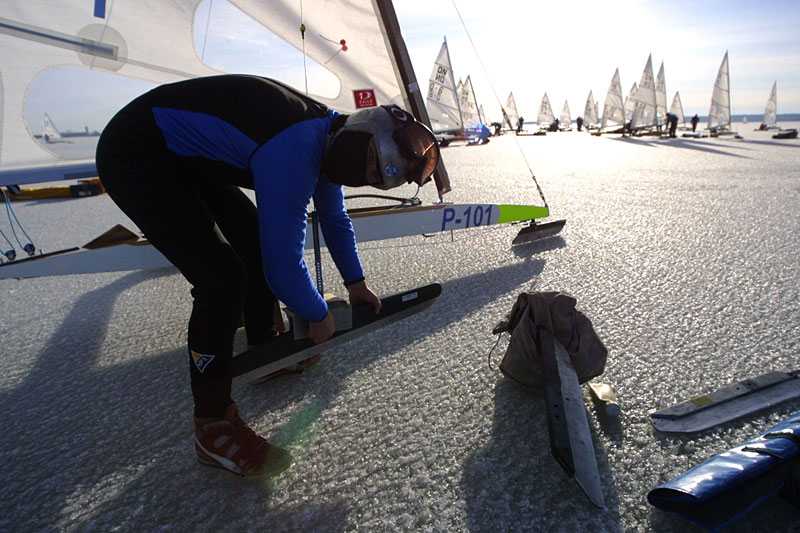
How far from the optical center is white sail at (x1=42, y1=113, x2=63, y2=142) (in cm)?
274

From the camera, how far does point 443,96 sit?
57.6 feet

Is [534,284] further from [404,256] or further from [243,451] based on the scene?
[243,451]

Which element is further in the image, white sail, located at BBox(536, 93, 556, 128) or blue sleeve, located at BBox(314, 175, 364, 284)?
white sail, located at BBox(536, 93, 556, 128)

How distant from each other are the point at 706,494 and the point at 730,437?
42 centimetres

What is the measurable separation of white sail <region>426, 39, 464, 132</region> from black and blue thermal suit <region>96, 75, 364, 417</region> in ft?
48.1

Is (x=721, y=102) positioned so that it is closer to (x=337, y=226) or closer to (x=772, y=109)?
(x=772, y=109)

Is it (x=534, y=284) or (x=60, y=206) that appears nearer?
(x=534, y=284)

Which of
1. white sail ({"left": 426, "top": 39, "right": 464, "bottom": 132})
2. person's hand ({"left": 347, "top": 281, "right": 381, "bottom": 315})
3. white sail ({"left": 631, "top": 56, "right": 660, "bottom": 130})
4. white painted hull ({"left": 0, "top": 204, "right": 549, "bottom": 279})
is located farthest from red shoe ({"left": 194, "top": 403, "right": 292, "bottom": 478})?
white sail ({"left": 631, "top": 56, "right": 660, "bottom": 130})

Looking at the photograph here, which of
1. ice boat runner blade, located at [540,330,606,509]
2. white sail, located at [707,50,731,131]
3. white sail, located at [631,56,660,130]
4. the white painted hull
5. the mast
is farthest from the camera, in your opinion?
white sail, located at [707,50,731,131]

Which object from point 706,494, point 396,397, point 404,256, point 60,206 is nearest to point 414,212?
point 404,256

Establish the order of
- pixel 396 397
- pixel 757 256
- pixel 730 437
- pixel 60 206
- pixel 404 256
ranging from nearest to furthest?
pixel 730 437 → pixel 396 397 → pixel 757 256 → pixel 404 256 → pixel 60 206

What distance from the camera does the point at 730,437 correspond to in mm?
1179

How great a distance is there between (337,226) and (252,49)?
8.15ft

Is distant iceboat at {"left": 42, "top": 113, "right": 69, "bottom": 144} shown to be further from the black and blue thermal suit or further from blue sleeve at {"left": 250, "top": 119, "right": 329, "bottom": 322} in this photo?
blue sleeve at {"left": 250, "top": 119, "right": 329, "bottom": 322}
